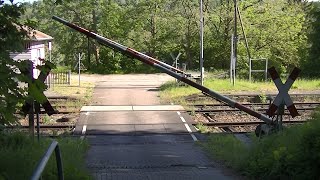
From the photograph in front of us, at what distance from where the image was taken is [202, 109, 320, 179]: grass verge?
700 cm

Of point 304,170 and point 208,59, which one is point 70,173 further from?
point 208,59

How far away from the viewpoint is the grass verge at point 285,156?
7000 millimetres

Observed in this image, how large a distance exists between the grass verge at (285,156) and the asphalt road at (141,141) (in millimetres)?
473

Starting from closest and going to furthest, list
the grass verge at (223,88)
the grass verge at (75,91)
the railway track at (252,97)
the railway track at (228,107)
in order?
the railway track at (228,107) < the railway track at (252,97) < the grass verge at (75,91) < the grass verge at (223,88)

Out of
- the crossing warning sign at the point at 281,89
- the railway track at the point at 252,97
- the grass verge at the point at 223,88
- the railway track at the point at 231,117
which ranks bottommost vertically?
the railway track at the point at 231,117

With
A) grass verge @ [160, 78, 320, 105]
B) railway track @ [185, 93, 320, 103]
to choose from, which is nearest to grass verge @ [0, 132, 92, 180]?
railway track @ [185, 93, 320, 103]

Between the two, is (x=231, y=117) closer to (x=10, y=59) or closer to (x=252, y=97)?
(x=252, y=97)

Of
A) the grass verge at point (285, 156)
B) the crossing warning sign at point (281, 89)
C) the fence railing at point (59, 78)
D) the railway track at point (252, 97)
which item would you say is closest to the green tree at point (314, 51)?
the railway track at point (252, 97)

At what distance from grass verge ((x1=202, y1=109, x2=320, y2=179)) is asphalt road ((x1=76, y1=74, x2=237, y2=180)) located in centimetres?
47

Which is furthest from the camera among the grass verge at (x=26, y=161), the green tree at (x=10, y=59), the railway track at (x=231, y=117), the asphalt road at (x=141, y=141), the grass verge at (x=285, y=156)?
the railway track at (x=231, y=117)

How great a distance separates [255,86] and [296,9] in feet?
84.6

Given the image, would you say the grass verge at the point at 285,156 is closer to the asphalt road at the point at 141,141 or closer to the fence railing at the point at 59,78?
the asphalt road at the point at 141,141

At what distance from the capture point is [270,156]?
802 cm

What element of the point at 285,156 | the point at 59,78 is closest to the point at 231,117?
the point at 285,156
